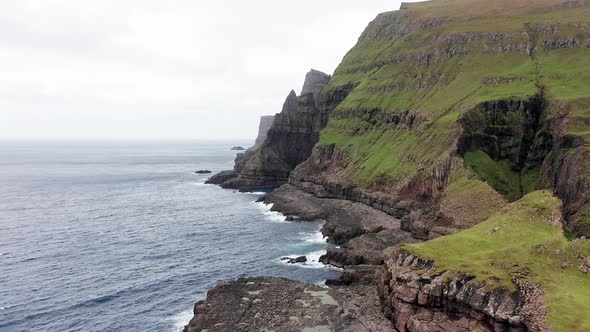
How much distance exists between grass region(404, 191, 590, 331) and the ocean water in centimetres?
2922

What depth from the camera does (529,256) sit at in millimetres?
58562

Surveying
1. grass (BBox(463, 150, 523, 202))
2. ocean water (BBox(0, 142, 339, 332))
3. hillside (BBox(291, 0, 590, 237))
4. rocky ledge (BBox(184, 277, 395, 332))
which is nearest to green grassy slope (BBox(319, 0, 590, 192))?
hillside (BBox(291, 0, 590, 237))

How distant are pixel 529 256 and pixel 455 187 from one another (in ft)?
161

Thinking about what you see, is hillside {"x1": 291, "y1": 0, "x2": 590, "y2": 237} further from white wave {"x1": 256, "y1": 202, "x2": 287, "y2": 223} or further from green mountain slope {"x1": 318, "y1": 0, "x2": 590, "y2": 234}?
white wave {"x1": 256, "y1": 202, "x2": 287, "y2": 223}

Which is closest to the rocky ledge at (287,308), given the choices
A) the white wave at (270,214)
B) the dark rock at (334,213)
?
the dark rock at (334,213)

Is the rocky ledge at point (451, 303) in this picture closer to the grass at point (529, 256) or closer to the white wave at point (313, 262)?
the grass at point (529, 256)

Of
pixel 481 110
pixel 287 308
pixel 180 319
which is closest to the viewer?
pixel 287 308

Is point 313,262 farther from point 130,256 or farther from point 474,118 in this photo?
point 474,118

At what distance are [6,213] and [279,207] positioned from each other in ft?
307

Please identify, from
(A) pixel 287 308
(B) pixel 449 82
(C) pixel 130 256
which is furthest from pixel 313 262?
(B) pixel 449 82

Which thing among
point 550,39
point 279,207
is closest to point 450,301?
point 279,207

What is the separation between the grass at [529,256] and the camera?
4800 cm

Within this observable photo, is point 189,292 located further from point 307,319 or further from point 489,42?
point 489,42

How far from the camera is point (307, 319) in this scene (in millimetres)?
63719
